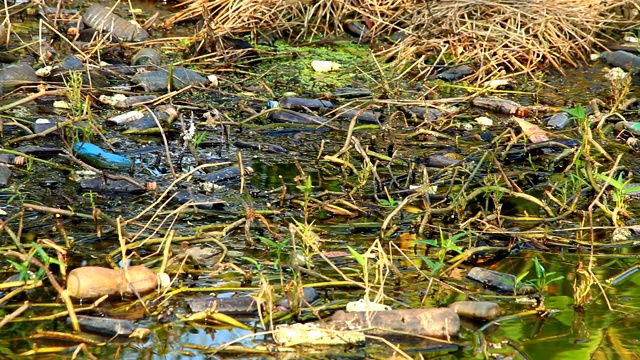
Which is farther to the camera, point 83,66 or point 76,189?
point 83,66

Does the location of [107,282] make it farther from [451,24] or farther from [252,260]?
[451,24]

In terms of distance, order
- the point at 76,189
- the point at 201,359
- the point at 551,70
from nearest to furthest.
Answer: the point at 201,359 → the point at 76,189 → the point at 551,70

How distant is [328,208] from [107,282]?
1.03 m

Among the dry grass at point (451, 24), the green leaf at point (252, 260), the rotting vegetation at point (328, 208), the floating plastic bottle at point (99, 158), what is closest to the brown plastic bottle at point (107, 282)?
Answer: the rotting vegetation at point (328, 208)

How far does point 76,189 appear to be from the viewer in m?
3.65

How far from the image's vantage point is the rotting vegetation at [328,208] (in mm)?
2805

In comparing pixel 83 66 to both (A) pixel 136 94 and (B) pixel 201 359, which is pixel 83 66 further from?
(B) pixel 201 359

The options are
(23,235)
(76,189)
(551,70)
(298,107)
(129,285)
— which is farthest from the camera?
(551,70)

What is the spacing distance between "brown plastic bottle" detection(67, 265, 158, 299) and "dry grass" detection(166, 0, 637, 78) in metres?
2.84

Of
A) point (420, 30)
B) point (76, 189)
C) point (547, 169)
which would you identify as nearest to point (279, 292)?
point (76, 189)

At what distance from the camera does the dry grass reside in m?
5.68

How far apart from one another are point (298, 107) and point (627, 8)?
9.92 ft

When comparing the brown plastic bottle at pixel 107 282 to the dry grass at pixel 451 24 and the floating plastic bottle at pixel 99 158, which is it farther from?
the dry grass at pixel 451 24

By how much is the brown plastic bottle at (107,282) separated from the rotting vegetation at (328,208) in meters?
0.02
